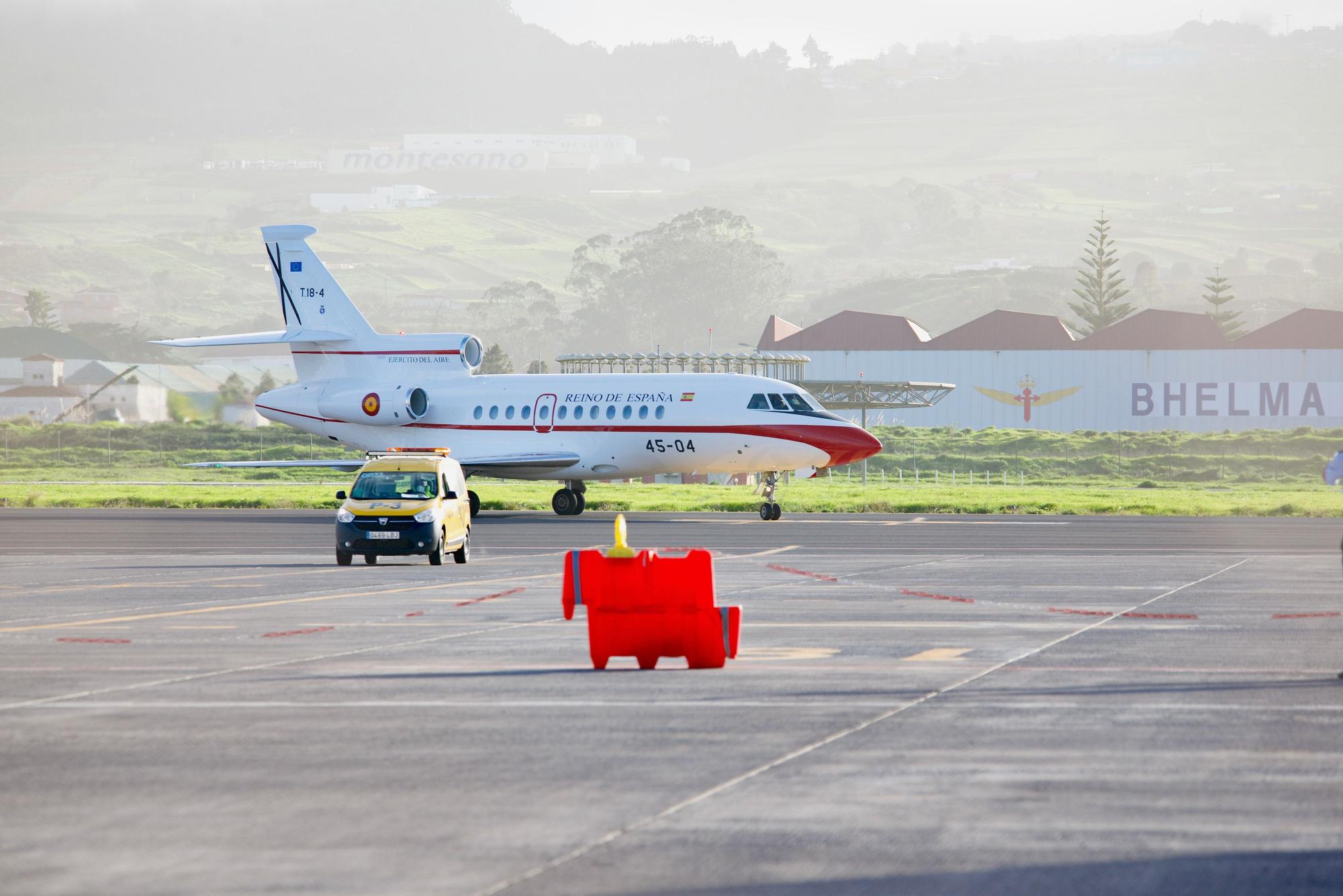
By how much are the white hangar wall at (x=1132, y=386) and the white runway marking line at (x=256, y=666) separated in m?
109

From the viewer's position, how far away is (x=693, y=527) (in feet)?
135

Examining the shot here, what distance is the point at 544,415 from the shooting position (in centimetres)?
4916

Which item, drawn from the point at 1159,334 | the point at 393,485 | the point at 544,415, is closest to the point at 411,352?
the point at 544,415

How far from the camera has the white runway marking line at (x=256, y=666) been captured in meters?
13.4

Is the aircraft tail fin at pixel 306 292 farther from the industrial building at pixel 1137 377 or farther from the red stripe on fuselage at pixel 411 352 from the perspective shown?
the industrial building at pixel 1137 377

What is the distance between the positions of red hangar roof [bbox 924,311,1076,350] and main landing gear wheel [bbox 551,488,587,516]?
8242 centimetres

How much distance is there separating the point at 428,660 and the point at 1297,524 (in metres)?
35.1

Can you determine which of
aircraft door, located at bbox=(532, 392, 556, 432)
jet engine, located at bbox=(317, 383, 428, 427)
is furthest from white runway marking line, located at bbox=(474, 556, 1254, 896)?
jet engine, located at bbox=(317, 383, 428, 427)

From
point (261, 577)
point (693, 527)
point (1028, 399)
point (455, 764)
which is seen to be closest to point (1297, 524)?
point (693, 527)

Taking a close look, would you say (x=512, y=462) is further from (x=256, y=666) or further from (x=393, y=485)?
(x=256, y=666)

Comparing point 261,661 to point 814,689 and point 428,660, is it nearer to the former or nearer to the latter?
point 428,660

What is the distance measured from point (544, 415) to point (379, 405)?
18.7 ft

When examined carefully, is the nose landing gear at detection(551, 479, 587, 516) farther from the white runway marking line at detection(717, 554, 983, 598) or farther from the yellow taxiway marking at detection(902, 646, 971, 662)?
the yellow taxiway marking at detection(902, 646, 971, 662)

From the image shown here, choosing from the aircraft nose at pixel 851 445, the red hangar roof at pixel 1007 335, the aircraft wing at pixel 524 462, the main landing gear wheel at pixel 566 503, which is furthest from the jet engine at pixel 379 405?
the red hangar roof at pixel 1007 335
